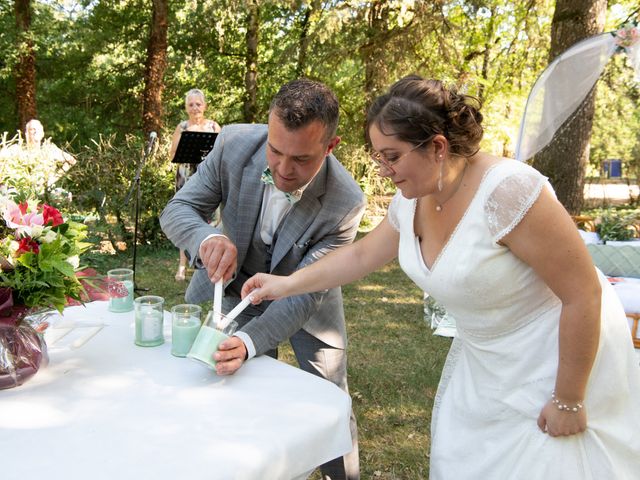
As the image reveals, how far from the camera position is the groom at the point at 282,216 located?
6.72ft

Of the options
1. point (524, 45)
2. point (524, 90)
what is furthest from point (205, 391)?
point (524, 90)

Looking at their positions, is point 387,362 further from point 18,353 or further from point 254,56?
point 254,56

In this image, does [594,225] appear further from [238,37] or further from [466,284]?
[238,37]

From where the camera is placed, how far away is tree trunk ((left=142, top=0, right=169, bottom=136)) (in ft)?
37.7

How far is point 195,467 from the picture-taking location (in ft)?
4.20

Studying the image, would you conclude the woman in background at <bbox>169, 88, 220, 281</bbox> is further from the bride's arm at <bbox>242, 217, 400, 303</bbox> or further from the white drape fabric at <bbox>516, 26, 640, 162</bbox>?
the bride's arm at <bbox>242, 217, 400, 303</bbox>

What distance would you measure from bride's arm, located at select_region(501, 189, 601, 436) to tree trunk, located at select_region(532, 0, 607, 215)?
613 centimetres

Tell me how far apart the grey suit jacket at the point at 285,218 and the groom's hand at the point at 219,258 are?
23 centimetres

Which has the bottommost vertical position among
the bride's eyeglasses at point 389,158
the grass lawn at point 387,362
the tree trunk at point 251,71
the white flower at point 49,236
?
the grass lawn at point 387,362

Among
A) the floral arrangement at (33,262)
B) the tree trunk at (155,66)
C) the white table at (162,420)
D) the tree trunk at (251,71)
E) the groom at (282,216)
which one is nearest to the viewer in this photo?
the white table at (162,420)

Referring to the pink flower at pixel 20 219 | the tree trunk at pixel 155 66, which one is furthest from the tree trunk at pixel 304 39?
the pink flower at pixel 20 219

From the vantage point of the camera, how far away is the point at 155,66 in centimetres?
1150

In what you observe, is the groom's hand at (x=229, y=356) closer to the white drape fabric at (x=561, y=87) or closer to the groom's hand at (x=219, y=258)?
the groom's hand at (x=219, y=258)

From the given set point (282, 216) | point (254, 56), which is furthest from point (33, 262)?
point (254, 56)
